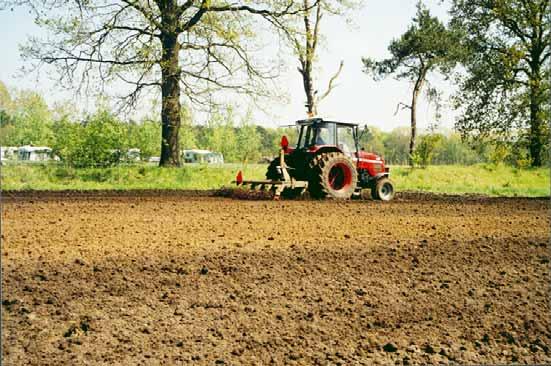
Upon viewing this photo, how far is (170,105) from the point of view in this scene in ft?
29.7

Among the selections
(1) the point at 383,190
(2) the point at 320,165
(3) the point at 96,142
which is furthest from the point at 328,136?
(3) the point at 96,142

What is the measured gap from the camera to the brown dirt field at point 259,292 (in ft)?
11.8

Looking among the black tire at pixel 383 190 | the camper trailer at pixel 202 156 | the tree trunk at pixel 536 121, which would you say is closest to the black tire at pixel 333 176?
the black tire at pixel 383 190

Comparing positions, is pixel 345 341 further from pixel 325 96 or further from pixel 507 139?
pixel 507 139

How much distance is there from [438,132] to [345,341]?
17.7 feet

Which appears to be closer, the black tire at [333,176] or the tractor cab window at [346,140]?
the black tire at [333,176]

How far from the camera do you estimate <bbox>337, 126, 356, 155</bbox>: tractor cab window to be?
9.46 metres

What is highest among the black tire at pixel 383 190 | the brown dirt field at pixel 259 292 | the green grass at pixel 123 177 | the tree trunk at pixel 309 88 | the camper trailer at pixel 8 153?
the tree trunk at pixel 309 88

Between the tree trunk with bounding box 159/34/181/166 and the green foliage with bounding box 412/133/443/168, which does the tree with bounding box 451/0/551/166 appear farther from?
the tree trunk with bounding box 159/34/181/166

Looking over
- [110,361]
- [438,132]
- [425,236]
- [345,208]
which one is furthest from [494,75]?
[110,361]

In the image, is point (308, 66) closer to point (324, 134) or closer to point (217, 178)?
point (324, 134)

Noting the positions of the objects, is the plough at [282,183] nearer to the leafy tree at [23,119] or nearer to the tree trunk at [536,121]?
the tree trunk at [536,121]

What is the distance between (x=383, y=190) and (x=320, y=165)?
1.53 meters

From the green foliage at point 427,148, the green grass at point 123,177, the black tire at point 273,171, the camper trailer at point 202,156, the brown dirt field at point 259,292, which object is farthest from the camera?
the black tire at point 273,171
